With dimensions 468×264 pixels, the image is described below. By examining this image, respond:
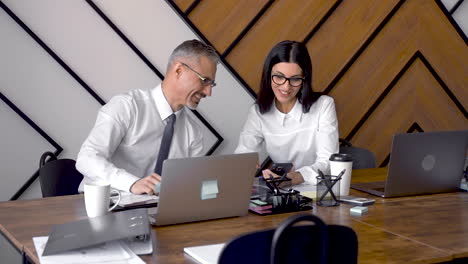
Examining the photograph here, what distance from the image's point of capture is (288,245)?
117 cm

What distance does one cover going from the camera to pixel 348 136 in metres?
3.88

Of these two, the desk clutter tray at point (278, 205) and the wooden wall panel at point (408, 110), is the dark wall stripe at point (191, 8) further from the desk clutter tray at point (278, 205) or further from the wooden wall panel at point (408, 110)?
the desk clutter tray at point (278, 205)

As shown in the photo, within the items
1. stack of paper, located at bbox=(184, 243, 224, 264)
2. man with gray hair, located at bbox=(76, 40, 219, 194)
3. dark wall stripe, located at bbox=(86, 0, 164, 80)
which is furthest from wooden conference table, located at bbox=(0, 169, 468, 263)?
dark wall stripe, located at bbox=(86, 0, 164, 80)

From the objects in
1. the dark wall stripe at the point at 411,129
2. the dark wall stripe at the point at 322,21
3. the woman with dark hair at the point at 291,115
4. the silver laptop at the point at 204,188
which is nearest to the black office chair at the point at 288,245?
the silver laptop at the point at 204,188

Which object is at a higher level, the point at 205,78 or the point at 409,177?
the point at 205,78

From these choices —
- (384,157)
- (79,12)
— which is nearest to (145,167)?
(79,12)

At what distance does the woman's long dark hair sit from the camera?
2834mm

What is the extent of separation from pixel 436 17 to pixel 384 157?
41.0 inches

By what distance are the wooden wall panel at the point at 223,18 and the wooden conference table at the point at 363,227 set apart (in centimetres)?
161

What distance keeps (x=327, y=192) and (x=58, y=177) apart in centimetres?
111

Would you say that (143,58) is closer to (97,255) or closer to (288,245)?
(97,255)

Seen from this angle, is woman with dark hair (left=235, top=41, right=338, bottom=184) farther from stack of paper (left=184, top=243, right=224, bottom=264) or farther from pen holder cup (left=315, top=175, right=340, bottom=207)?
stack of paper (left=184, top=243, right=224, bottom=264)

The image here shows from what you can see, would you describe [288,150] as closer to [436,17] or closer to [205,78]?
[205,78]

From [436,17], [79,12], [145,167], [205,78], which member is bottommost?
[436,17]
